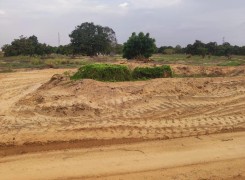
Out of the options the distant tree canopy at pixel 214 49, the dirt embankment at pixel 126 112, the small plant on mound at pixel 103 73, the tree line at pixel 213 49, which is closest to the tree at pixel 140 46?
the small plant on mound at pixel 103 73

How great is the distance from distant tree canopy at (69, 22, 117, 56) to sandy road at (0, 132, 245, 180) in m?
44.6

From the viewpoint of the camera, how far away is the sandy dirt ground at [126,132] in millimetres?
6609

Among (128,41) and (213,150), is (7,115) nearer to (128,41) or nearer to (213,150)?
(213,150)

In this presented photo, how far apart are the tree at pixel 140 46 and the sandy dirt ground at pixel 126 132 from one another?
17.7m

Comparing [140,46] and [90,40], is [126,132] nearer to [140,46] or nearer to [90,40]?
[140,46]

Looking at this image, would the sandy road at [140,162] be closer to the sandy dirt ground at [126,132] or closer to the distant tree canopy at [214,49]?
the sandy dirt ground at [126,132]

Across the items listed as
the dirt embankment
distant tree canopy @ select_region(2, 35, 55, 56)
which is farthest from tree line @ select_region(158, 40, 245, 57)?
the dirt embankment

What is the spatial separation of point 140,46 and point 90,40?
2046cm

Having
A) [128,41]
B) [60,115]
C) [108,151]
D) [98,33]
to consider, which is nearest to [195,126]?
[108,151]

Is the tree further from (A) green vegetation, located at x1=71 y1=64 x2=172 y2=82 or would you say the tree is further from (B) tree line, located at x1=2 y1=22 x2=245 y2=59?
(B) tree line, located at x1=2 y1=22 x2=245 y2=59

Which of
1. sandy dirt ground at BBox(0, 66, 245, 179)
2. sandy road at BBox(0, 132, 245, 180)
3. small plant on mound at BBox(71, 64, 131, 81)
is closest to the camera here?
sandy road at BBox(0, 132, 245, 180)

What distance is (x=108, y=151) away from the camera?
7.60 meters

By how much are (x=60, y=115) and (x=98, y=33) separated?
142 feet

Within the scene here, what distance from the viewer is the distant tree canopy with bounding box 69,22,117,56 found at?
51844 mm
